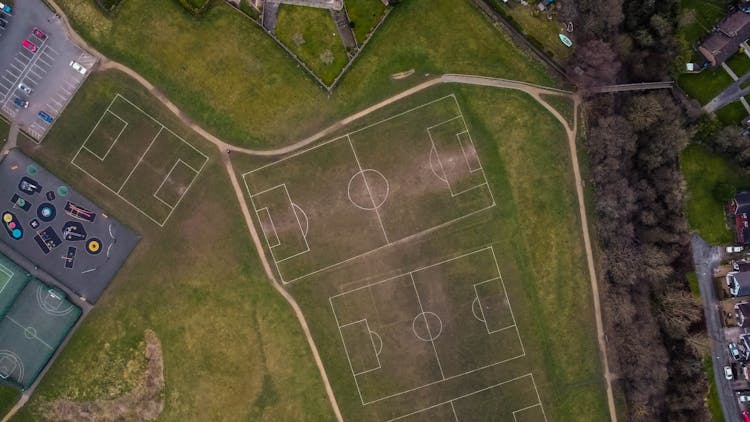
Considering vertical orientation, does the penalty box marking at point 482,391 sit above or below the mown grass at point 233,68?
below

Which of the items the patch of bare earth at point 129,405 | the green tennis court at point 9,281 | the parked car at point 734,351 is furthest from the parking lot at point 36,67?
the parked car at point 734,351

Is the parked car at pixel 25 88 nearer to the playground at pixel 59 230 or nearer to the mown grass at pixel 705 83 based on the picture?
the playground at pixel 59 230

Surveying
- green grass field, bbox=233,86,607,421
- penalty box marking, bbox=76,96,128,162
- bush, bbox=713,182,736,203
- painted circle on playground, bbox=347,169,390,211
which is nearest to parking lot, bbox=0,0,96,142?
penalty box marking, bbox=76,96,128,162

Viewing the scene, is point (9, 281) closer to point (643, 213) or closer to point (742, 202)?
point (643, 213)

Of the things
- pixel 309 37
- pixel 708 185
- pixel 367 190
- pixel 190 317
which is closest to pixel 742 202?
pixel 708 185

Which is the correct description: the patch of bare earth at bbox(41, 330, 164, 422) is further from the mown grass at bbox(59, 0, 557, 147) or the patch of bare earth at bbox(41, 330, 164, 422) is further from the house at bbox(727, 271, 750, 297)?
the house at bbox(727, 271, 750, 297)

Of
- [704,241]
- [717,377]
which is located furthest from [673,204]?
[717,377]
